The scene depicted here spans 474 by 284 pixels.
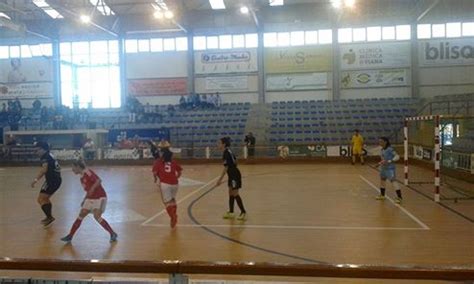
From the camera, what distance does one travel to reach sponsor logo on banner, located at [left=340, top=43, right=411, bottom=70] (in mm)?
33906

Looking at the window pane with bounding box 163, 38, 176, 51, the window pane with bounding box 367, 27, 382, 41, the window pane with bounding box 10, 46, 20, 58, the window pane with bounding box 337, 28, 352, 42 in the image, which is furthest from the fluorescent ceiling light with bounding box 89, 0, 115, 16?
the window pane with bounding box 367, 27, 382, 41

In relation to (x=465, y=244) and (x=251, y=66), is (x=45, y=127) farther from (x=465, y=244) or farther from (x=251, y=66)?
(x=465, y=244)

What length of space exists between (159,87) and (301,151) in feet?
45.5

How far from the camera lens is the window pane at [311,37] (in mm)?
35000

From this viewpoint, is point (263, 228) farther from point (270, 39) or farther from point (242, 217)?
point (270, 39)

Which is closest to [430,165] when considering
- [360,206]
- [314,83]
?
[360,206]

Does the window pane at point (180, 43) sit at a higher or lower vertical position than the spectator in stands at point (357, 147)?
higher

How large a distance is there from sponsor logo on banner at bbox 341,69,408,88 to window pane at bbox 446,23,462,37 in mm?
3863

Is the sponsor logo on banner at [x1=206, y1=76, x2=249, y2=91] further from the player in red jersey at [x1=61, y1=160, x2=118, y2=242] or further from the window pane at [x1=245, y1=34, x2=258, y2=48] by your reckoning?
the player in red jersey at [x1=61, y1=160, x2=118, y2=242]

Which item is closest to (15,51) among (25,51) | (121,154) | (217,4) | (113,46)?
(25,51)

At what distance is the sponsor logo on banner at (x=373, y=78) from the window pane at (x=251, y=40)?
6.91 m

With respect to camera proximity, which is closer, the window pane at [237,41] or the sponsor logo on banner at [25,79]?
the window pane at [237,41]

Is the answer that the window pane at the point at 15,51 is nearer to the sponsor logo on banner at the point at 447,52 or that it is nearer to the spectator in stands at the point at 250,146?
the spectator in stands at the point at 250,146

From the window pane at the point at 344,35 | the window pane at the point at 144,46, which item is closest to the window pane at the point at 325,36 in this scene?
the window pane at the point at 344,35
